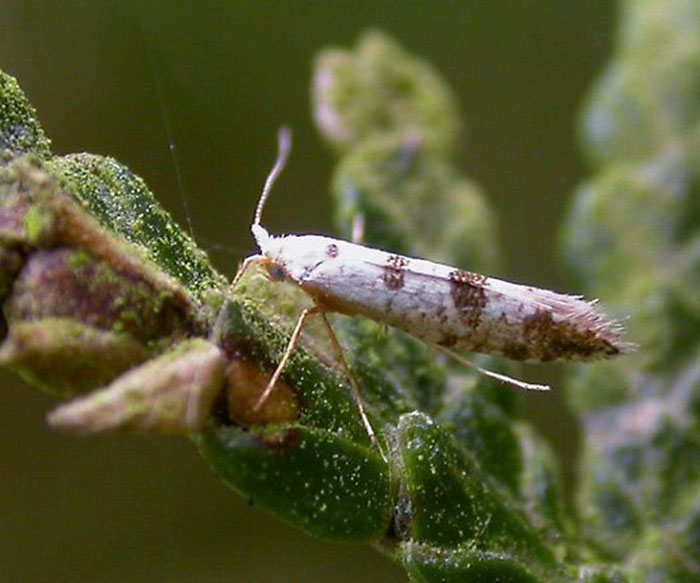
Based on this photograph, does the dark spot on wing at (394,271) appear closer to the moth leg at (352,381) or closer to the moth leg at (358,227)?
the moth leg at (358,227)

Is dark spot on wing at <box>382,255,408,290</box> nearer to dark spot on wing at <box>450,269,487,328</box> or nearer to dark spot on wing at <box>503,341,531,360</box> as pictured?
dark spot on wing at <box>450,269,487,328</box>

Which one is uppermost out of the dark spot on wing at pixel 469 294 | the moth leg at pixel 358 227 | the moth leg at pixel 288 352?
the moth leg at pixel 358 227

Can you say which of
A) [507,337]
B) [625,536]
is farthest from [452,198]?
[625,536]

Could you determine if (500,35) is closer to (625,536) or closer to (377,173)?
(377,173)

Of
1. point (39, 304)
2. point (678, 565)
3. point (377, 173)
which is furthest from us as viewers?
point (377, 173)

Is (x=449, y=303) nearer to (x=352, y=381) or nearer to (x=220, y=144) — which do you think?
(x=352, y=381)

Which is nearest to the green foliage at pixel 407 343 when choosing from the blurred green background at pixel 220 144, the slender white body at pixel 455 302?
the slender white body at pixel 455 302
